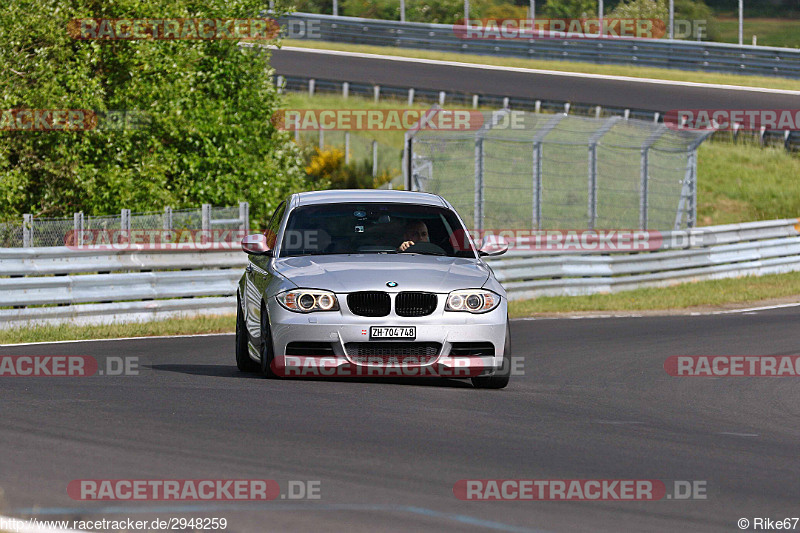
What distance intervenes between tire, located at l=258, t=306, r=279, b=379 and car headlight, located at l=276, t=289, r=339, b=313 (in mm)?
311

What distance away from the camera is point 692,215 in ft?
93.2

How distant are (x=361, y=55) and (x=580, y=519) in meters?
45.3

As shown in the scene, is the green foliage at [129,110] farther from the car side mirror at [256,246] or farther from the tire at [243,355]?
the car side mirror at [256,246]

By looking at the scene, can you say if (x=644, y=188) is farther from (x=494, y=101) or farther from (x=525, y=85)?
(x=525, y=85)

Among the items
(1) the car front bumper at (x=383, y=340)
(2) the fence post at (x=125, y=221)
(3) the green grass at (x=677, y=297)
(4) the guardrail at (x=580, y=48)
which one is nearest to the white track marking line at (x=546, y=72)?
(4) the guardrail at (x=580, y=48)

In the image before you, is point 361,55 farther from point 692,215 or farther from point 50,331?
point 50,331

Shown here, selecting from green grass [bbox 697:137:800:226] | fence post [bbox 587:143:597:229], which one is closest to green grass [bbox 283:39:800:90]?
green grass [bbox 697:137:800:226]

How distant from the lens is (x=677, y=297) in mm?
23062

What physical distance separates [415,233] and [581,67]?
37290 mm

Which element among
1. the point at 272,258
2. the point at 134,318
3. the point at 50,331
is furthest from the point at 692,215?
the point at 272,258

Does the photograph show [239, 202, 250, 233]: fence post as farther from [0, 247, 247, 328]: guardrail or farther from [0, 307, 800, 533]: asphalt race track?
[0, 307, 800, 533]: asphalt race track

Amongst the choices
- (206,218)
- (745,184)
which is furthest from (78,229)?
(745,184)

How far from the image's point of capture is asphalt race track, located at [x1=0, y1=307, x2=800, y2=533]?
19.3ft

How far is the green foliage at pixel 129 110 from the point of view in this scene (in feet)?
79.1
